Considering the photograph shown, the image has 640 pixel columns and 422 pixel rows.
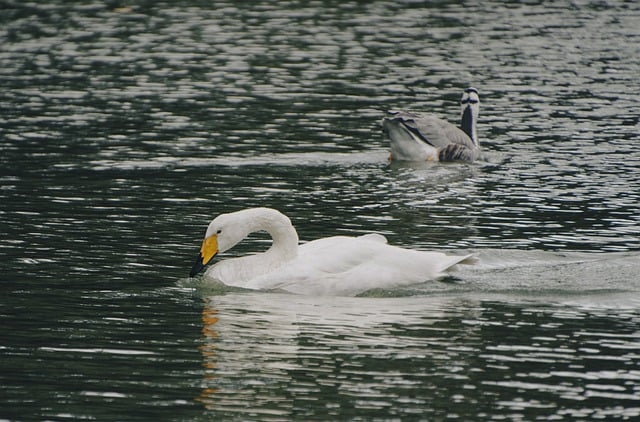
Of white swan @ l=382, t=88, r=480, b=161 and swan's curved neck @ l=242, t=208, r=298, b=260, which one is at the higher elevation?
swan's curved neck @ l=242, t=208, r=298, b=260

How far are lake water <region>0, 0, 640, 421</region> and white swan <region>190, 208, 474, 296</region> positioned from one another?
0.22m

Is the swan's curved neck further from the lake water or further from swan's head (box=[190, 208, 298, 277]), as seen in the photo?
the lake water

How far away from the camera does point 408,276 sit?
49.9 feet

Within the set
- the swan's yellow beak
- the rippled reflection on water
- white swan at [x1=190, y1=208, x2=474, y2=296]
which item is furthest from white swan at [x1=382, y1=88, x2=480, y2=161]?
the rippled reflection on water

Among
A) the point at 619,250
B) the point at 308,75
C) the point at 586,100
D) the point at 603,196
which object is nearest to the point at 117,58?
the point at 308,75

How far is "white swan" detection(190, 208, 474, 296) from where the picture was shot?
1494 cm

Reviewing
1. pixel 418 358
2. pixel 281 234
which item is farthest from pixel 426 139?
pixel 418 358

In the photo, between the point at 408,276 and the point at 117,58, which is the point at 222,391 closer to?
the point at 408,276

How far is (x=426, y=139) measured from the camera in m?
25.4

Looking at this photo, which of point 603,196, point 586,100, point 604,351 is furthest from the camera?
point 586,100

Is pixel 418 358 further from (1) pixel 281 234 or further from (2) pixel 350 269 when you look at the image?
(1) pixel 281 234

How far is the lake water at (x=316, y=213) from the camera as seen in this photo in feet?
37.6

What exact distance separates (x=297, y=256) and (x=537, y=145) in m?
11.1

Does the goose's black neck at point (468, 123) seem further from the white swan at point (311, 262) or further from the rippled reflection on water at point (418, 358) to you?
the rippled reflection on water at point (418, 358)
